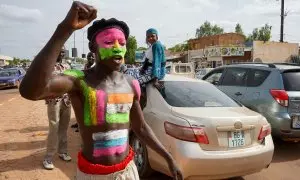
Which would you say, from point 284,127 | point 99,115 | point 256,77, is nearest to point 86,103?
point 99,115

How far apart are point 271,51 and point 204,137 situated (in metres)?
38.1

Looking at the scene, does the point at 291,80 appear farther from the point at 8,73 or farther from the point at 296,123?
the point at 8,73

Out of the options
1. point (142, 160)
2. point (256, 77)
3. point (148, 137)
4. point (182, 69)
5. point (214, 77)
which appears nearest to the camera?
point (148, 137)

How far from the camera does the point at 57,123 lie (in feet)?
18.4

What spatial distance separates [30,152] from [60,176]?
1.54 meters

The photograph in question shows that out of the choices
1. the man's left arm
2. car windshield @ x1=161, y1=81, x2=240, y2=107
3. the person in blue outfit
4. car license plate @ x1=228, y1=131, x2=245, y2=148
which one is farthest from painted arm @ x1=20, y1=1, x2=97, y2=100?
the person in blue outfit

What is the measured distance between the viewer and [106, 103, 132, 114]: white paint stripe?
7.71ft

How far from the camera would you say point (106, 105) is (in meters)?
2.34

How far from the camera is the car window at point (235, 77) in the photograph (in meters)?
7.83

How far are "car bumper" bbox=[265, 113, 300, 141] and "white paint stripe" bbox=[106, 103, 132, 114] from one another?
15.8 feet

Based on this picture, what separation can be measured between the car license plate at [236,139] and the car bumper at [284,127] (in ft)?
7.58

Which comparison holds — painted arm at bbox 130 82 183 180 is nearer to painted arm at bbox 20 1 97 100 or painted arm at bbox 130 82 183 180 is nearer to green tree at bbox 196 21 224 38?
painted arm at bbox 20 1 97 100

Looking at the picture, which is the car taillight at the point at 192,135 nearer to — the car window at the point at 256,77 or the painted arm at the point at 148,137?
the painted arm at the point at 148,137

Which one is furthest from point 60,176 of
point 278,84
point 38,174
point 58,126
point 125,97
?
point 278,84
